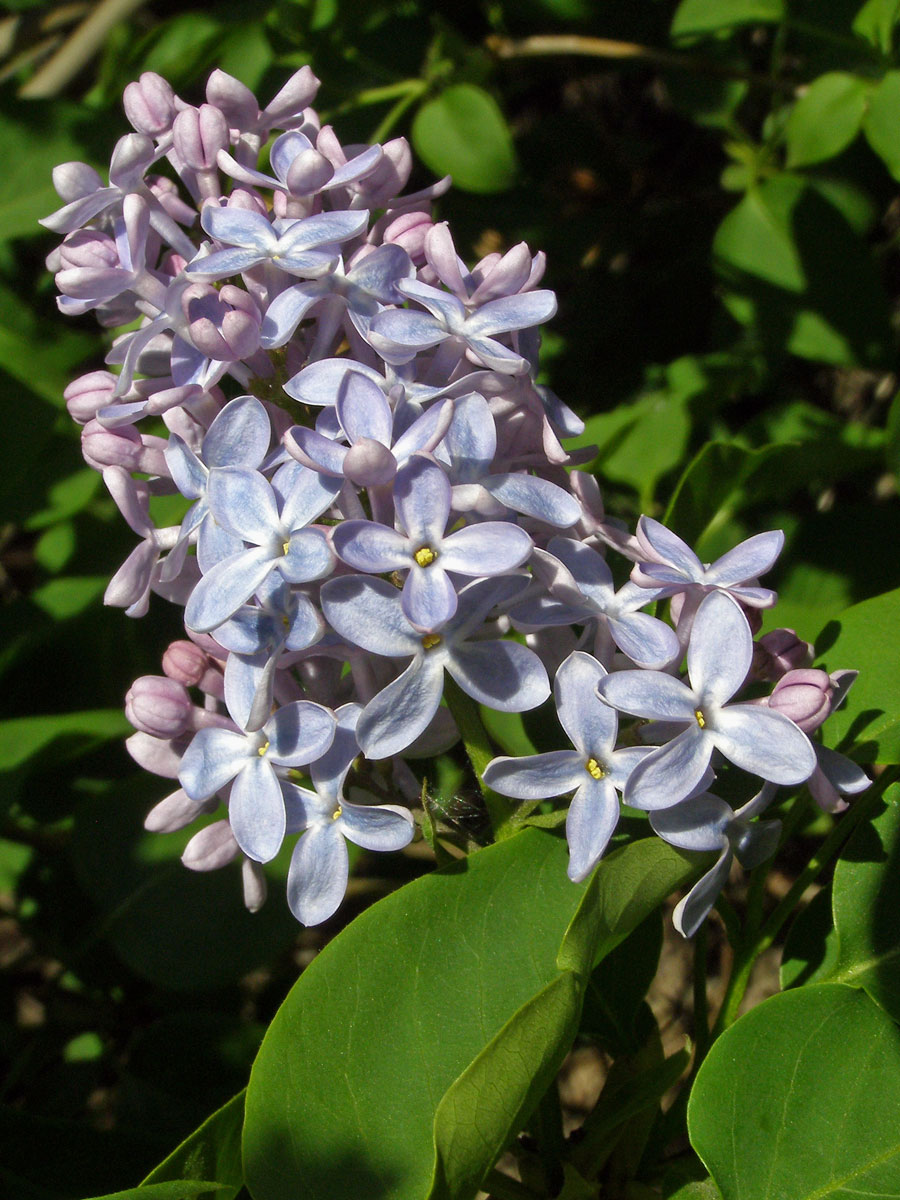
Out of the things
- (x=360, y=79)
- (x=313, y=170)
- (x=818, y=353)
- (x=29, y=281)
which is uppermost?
(x=313, y=170)

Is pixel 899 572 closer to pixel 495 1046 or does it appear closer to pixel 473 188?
pixel 473 188

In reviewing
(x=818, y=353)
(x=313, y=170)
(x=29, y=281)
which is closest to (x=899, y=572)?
(x=818, y=353)

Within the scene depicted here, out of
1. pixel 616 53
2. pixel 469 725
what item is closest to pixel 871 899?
pixel 469 725

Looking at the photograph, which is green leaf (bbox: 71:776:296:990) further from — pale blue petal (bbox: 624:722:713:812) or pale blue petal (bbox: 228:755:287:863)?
pale blue petal (bbox: 624:722:713:812)

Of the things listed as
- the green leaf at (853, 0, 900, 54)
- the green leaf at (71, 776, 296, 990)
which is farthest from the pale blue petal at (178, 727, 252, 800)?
the green leaf at (853, 0, 900, 54)

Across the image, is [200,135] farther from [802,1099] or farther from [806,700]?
[802,1099]
